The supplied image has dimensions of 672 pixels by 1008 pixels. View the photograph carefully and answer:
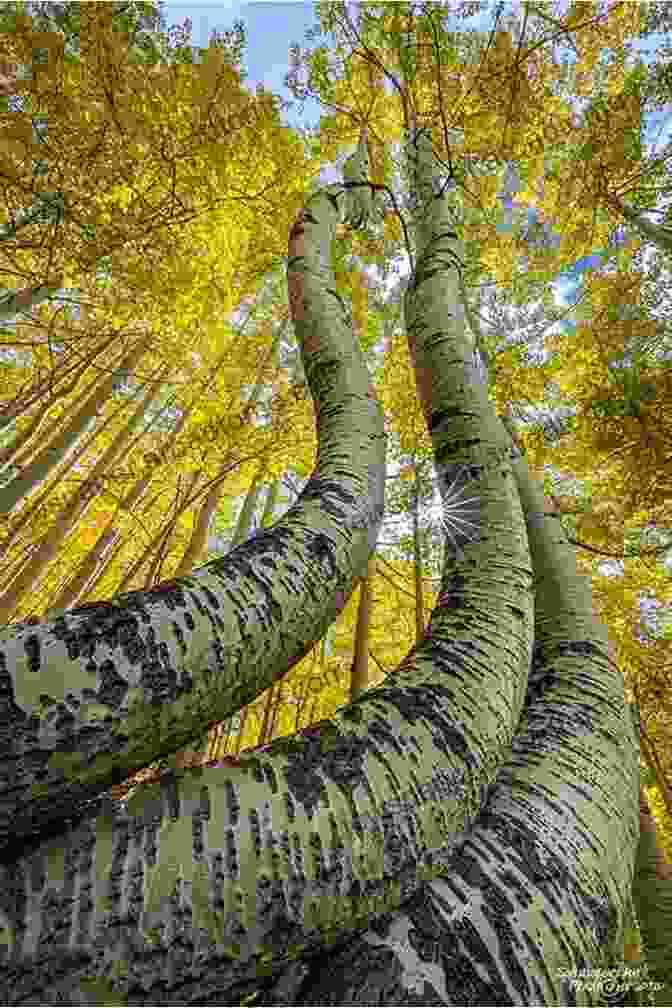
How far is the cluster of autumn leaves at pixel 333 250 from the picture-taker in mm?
3645

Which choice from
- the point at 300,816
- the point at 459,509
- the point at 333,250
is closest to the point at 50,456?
the point at 333,250

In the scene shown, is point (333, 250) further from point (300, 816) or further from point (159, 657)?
point (300, 816)

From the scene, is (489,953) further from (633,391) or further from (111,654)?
(633,391)

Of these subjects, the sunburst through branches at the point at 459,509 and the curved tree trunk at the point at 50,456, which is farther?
the curved tree trunk at the point at 50,456

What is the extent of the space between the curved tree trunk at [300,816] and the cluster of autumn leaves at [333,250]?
102 inches

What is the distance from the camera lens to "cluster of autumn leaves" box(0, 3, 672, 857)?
3.64m

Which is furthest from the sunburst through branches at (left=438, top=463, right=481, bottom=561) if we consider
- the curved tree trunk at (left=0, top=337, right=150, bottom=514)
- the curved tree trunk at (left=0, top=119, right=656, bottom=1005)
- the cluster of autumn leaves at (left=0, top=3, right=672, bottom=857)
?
the curved tree trunk at (left=0, top=337, right=150, bottom=514)

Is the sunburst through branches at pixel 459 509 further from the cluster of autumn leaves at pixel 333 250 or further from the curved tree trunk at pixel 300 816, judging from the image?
the cluster of autumn leaves at pixel 333 250

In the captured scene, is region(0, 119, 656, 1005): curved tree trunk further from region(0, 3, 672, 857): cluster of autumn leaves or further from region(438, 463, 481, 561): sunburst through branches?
region(0, 3, 672, 857): cluster of autumn leaves

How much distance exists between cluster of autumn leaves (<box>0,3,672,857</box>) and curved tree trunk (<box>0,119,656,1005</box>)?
102 inches

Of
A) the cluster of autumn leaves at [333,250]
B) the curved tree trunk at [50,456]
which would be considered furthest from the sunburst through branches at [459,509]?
the curved tree trunk at [50,456]

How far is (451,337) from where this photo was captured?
5.19 ft

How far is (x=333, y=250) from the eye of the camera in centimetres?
409

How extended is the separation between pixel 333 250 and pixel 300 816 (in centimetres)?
442
